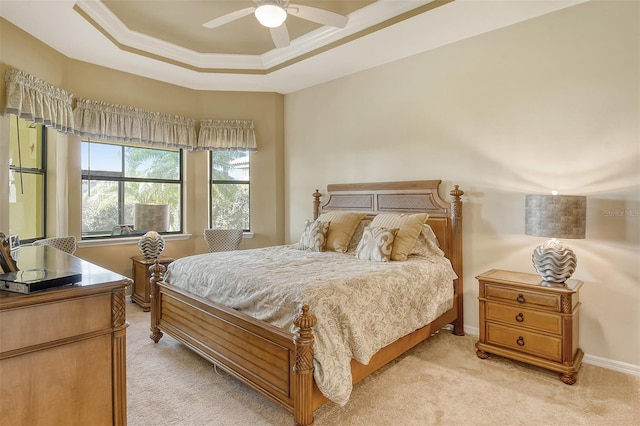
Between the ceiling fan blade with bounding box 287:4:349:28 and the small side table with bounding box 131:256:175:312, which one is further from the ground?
the ceiling fan blade with bounding box 287:4:349:28

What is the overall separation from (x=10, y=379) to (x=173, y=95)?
4613 mm

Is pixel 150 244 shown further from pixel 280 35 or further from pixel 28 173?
pixel 280 35

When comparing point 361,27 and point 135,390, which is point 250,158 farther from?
point 135,390

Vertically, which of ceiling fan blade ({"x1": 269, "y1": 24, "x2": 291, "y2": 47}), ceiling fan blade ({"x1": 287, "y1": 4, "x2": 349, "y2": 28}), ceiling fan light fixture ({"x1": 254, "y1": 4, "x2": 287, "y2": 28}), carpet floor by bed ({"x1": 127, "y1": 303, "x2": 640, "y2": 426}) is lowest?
carpet floor by bed ({"x1": 127, "y1": 303, "x2": 640, "y2": 426})

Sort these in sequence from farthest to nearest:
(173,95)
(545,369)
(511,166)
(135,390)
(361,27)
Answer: (173,95)
(361,27)
(511,166)
(545,369)
(135,390)

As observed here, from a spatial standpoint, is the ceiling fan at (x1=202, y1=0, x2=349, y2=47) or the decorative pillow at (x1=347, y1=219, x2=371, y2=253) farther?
the decorative pillow at (x1=347, y1=219, x2=371, y2=253)

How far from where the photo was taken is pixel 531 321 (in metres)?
2.64

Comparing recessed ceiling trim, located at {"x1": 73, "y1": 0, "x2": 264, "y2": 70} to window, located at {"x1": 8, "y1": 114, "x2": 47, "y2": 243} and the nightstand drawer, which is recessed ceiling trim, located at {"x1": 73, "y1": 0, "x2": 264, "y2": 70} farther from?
the nightstand drawer

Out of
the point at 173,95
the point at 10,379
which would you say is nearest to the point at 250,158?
the point at 173,95

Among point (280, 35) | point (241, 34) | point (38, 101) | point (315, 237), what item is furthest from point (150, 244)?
point (280, 35)

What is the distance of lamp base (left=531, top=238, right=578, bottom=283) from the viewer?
260 cm

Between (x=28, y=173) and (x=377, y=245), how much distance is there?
152 inches

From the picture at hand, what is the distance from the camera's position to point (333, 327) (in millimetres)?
2037

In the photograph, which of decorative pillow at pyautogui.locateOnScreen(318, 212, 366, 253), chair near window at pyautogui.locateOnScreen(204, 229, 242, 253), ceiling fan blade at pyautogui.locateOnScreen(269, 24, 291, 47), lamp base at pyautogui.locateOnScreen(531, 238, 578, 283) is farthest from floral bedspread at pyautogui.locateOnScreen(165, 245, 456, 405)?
ceiling fan blade at pyautogui.locateOnScreen(269, 24, 291, 47)
